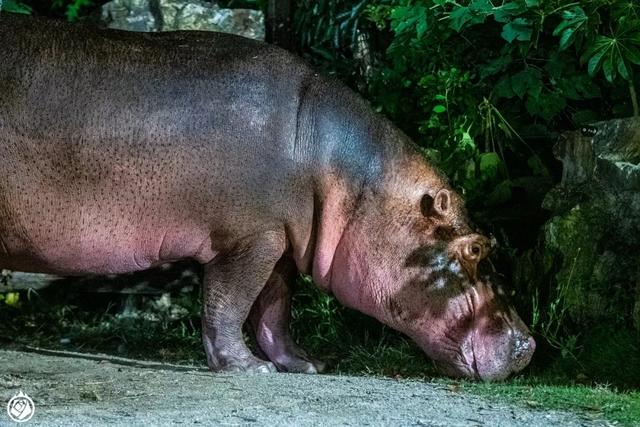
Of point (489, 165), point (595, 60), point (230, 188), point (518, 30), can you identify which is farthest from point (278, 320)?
point (595, 60)

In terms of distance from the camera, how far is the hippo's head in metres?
5.62

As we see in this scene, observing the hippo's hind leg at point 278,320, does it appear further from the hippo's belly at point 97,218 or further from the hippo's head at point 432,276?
the hippo's belly at point 97,218

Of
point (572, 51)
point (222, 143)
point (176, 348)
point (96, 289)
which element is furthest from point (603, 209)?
point (96, 289)

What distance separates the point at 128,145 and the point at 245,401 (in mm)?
1460

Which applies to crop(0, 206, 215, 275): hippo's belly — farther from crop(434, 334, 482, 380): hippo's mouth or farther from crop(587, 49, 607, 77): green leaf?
crop(587, 49, 607, 77): green leaf

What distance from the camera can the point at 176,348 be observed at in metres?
6.90

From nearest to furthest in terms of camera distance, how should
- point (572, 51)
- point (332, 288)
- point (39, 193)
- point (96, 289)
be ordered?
point (39, 193) → point (332, 288) → point (572, 51) → point (96, 289)

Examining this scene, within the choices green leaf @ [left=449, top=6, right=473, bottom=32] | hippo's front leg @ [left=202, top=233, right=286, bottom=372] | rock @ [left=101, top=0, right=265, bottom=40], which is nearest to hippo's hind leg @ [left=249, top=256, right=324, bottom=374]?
hippo's front leg @ [left=202, top=233, right=286, bottom=372]

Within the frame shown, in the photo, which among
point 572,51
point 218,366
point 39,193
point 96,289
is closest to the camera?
point 39,193

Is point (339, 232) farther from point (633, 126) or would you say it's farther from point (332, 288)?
point (633, 126)

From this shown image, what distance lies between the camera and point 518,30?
6.11 metres

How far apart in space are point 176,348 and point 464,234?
2124mm

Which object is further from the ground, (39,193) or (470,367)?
(39,193)

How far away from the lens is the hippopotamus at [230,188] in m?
5.19
